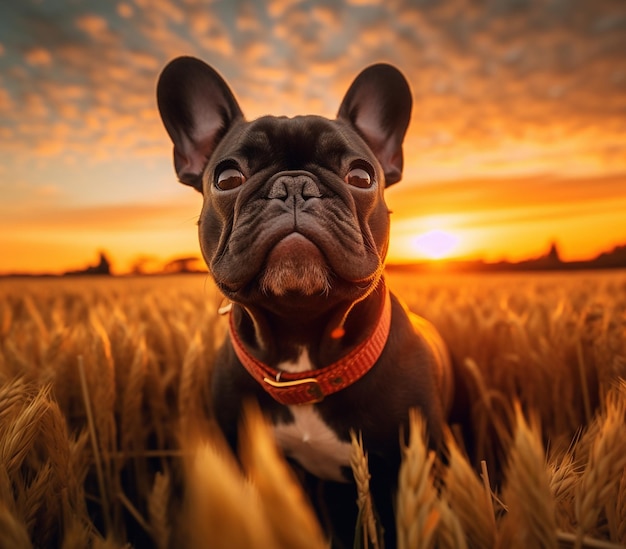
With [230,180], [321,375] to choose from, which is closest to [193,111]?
[230,180]

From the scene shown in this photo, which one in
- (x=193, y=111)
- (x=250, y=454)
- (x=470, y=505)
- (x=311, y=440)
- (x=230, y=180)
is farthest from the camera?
(x=193, y=111)

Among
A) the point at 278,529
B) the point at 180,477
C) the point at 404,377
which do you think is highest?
the point at 278,529

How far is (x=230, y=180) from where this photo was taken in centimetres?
228

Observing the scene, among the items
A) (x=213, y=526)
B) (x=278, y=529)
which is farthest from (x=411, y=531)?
(x=213, y=526)

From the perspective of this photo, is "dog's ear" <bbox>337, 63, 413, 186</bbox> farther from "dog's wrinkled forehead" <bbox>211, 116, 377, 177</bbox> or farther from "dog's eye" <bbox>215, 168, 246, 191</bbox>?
"dog's eye" <bbox>215, 168, 246, 191</bbox>

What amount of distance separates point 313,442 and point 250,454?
28.0 inches

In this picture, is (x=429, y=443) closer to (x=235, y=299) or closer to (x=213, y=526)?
(x=235, y=299)

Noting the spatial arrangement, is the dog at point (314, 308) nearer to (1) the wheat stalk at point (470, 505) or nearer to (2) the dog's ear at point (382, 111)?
(2) the dog's ear at point (382, 111)

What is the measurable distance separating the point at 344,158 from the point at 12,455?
1.89 m

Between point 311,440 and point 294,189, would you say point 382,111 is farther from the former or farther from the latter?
point 311,440

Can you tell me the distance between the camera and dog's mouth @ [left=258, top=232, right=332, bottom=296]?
1850 mm

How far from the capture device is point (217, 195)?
2256 mm

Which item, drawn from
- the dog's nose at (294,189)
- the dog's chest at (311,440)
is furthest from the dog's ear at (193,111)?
the dog's chest at (311,440)

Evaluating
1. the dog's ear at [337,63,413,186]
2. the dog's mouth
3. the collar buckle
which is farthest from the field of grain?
the dog's ear at [337,63,413,186]
